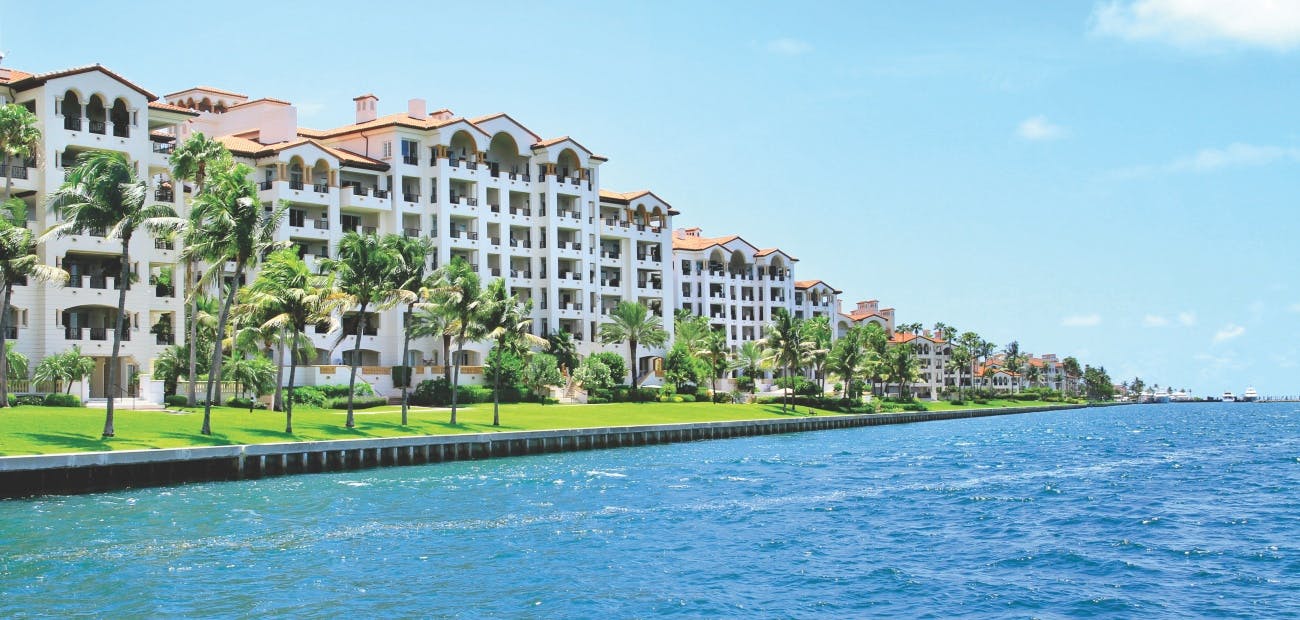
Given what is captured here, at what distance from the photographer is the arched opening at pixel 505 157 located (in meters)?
120

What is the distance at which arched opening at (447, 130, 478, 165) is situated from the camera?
113250 mm

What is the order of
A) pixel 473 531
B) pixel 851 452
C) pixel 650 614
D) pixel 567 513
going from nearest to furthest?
pixel 650 614, pixel 473 531, pixel 567 513, pixel 851 452

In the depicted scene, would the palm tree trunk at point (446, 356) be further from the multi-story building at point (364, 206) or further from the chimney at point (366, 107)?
the chimney at point (366, 107)

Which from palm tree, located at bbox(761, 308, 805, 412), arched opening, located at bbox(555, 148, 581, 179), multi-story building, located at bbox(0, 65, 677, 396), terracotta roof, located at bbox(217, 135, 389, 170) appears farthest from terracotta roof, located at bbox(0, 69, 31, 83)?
palm tree, located at bbox(761, 308, 805, 412)

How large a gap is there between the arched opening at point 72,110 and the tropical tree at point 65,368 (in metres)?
16.5

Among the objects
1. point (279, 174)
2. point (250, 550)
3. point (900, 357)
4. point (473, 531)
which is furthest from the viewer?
point (900, 357)

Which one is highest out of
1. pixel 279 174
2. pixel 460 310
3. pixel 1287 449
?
pixel 279 174

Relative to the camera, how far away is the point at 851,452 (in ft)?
270

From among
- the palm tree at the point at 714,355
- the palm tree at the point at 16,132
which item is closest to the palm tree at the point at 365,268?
the palm tree at the point at 16,132

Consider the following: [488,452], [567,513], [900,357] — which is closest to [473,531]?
[567,513]

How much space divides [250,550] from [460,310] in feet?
134

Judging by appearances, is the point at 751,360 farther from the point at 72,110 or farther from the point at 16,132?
the point at 16,132

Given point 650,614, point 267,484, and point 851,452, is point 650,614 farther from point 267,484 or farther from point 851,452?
point 851,452

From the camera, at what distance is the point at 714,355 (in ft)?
412
